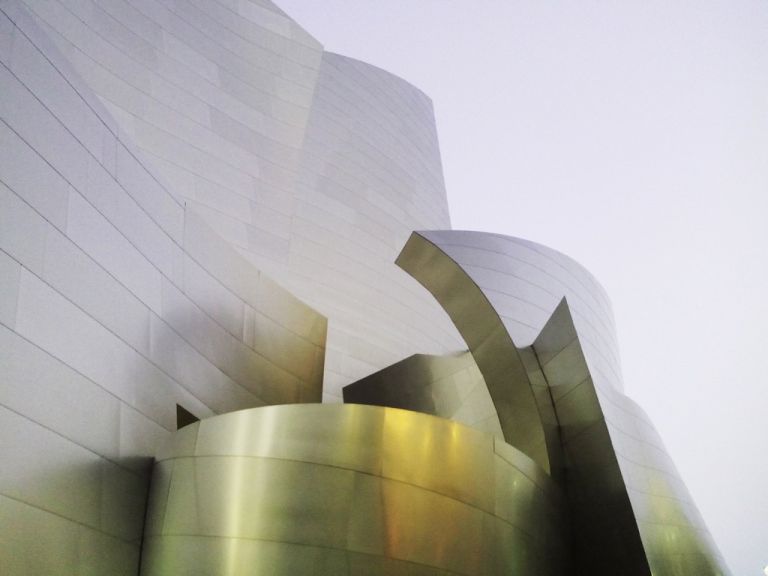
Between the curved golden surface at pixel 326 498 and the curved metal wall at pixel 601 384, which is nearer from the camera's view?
the curved golden surface at pixel 326 498

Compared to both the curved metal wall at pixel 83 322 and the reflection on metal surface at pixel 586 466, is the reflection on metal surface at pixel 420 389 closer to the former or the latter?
the reflection on metal surface at pixel 586 466

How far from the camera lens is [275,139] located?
1705cm

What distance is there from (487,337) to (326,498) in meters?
6.20

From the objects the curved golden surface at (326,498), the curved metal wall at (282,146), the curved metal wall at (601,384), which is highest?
the curved metal wall at (282,146)

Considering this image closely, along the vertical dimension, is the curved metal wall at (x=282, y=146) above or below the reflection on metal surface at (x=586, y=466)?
above

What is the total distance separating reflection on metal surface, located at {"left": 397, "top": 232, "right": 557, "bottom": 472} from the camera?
12805mm

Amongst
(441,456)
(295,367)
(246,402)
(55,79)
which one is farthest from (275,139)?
(441,456)

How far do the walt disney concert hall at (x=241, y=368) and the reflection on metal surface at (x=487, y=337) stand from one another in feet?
0.17

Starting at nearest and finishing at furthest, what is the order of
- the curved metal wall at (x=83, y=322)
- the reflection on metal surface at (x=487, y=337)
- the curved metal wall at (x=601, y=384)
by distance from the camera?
1. the curved metal wall at (x=83, y=322)
2. the curved metal wall at (x=601, y=384)
3. the reflection on metal surface at (x=487, y=337)

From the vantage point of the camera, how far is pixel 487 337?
1330 cm

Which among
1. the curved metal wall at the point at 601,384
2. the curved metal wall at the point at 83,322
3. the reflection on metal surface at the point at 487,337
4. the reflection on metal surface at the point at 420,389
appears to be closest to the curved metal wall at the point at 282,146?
the reflection on metal surface at the point at 420,389

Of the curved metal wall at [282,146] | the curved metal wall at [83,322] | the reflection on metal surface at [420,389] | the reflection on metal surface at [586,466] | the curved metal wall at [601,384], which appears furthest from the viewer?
the reflection on metal surface at [420,389]

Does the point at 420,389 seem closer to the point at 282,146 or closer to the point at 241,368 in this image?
the point at 241,368

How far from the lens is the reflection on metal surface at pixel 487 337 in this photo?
1280 centimetres
